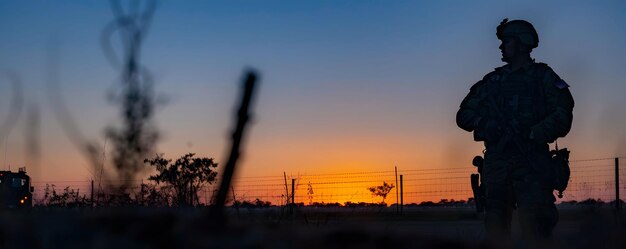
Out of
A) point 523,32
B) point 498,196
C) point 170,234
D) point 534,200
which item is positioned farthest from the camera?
point 523,32

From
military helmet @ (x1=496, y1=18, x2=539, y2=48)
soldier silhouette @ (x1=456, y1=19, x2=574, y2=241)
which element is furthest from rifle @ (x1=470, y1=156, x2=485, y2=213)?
military helmet @ (x1=496, y1=18, x2=539, y2=48)

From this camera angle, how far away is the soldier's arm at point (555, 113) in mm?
7148

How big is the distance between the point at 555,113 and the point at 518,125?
356 mm

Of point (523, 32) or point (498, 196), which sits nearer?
point (498, 196)

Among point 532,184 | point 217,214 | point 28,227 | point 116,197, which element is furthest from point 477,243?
point 532,184

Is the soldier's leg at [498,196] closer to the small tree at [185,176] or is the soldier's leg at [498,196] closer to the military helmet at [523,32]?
the military helmet at [523,32]

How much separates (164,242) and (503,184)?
6.15 meters

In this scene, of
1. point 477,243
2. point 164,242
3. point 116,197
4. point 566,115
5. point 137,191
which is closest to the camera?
point 164,242

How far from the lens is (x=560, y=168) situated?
7.38 metres

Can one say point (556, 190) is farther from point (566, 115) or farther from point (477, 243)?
point (477, 243)

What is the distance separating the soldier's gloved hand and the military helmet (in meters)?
0.87

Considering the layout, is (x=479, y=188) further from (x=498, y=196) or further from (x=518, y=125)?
(x=518, y=125)

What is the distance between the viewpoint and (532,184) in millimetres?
7184

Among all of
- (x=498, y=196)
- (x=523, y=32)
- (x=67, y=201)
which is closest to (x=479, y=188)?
(x=498, y=196)
